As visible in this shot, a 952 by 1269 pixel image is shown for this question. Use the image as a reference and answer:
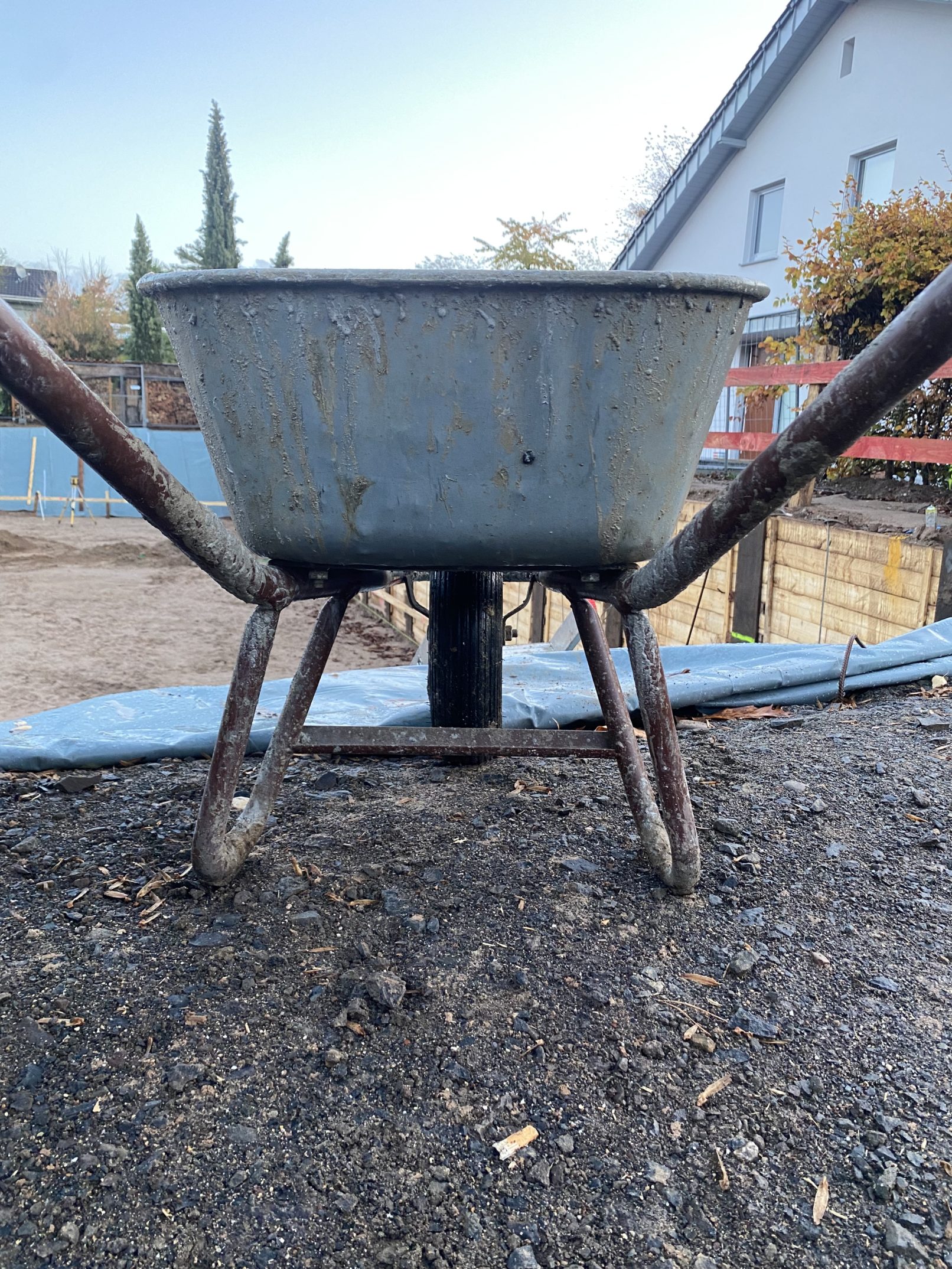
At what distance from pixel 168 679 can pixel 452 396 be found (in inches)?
A: 278

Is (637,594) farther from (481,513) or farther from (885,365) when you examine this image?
(885,365)

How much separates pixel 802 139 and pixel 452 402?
37.2 ft

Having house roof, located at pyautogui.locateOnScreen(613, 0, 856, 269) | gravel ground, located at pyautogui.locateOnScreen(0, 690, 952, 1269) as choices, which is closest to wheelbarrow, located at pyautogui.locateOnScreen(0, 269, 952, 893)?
gravel ground, located at pyautogui.locateOnScreen(0, 690, 952, 1269)

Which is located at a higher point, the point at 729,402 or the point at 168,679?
the point at 729,402

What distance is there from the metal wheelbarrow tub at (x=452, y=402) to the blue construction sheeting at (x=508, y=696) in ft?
3.97

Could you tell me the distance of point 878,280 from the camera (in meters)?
5.92

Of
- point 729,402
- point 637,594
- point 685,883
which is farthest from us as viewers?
point 729,402

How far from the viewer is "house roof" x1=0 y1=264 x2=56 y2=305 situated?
31.8 metres

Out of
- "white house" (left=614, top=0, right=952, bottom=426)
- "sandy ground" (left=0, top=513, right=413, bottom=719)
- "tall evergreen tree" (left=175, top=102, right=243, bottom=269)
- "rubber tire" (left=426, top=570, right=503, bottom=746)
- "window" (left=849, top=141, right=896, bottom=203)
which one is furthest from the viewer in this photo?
→ "tall evergreen tree" (left=175, top=102, right=243, bottom=269)

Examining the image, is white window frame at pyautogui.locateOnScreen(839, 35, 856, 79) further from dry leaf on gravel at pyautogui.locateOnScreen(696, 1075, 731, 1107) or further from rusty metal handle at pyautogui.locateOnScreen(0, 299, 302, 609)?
dry leaf on gravel at pyautogui.locateOnScreen(696, 1075, 731, 1107)

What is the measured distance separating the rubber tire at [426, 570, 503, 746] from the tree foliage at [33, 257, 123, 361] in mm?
24985

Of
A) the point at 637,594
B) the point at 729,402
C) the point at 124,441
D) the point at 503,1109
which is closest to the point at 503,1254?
the point at 503,1109

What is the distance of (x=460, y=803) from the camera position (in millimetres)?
2053

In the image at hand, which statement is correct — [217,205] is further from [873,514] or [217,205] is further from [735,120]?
[873,514]
